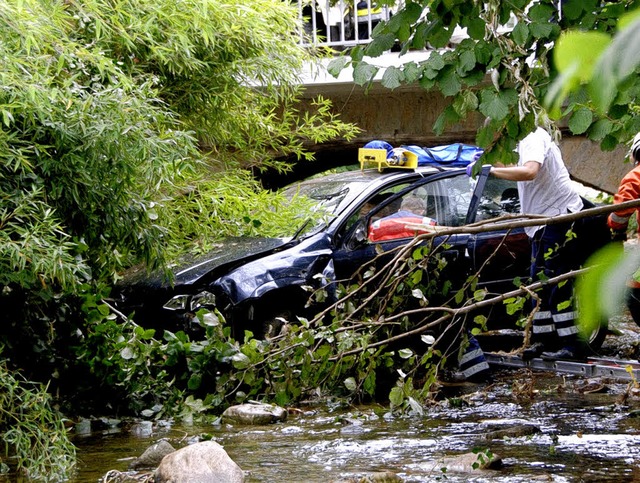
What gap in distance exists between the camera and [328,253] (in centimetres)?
757

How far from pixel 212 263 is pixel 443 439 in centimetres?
264

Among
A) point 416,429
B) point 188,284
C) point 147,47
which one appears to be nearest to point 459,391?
point 416,429

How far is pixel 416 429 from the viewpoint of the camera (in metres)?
5.56

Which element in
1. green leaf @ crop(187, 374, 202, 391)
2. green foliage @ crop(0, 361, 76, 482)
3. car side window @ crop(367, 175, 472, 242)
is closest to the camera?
green foliage @ crop(0, 361, 76, 482)

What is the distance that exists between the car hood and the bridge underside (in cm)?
450

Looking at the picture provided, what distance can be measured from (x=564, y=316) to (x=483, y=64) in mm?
3345

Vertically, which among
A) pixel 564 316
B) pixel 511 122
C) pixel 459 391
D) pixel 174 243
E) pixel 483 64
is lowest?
pixel 459 391

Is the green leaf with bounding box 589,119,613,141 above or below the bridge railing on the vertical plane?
below

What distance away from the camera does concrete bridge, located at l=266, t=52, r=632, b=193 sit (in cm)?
1174

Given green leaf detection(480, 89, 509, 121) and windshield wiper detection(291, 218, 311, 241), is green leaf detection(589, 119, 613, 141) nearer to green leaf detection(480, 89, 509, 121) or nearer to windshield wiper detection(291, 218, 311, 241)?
green leaf detection(480, 89, 509, 121)

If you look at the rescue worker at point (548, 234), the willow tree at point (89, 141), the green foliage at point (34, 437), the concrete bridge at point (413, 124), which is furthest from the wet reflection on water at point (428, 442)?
the concrete bridge at point (413, 124)

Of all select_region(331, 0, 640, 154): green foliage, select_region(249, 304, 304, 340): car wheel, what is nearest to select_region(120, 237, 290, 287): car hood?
select_region(249, 304, 304, 340): car wheel

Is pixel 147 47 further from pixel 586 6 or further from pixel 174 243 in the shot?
pixel 586 6

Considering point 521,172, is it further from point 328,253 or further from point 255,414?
point 255,414
